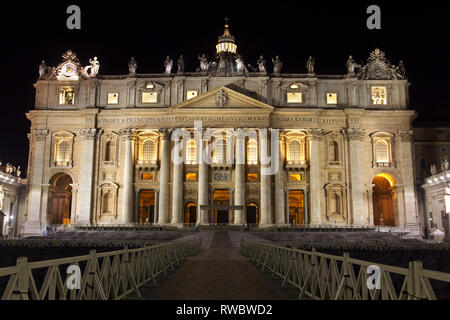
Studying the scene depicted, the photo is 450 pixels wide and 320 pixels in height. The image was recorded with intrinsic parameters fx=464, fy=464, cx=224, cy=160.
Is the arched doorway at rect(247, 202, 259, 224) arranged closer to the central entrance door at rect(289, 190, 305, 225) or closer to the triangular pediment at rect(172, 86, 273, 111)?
the central entrance door at rect(289, 190, 305, 225)

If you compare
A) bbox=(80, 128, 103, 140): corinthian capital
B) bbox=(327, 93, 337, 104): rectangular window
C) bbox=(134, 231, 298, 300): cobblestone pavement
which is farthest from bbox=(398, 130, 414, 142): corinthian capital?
bbox=(134, 231, 298, 300): cobblestone pavement

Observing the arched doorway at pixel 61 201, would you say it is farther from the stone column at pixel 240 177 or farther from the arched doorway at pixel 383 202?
the arched doorway at pixel 383 202

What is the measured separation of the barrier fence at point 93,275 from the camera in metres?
6.48

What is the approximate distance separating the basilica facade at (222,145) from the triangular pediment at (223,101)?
0.14 metres

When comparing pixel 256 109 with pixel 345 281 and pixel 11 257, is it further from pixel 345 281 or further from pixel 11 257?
pixel 345 281

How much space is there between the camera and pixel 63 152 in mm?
63438

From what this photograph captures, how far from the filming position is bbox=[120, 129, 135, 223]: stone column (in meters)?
60.0

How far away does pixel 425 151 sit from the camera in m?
66.1

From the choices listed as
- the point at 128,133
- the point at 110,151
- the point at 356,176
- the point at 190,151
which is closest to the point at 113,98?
the point at 128,133

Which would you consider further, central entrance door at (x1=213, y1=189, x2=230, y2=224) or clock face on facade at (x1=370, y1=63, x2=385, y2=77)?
clock face on facade at (x1=370, y1=63, x2=385, y2=77)

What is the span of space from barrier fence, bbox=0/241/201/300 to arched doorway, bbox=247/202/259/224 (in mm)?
43777

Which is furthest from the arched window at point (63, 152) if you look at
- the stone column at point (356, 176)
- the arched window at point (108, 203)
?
the stone column at point (356, 176)
